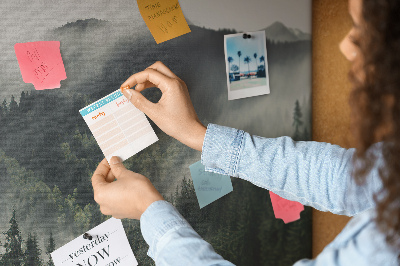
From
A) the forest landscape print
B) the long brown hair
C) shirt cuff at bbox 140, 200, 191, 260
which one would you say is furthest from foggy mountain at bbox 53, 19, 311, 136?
the long brown hair

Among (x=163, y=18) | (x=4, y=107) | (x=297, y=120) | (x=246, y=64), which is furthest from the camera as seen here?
(x=297, y=120)

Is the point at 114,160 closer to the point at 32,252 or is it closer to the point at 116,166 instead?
the point at 116,166

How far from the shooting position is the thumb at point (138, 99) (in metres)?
0.71

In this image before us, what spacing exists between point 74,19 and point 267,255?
78 cm

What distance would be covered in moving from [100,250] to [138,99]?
325 millimetres

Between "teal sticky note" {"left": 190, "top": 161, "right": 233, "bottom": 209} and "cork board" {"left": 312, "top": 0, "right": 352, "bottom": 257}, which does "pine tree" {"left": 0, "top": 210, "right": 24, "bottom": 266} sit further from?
"cork board" {"left": 312, "top": 0, "right": 352, "bottom": 257}

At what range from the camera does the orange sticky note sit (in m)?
0.76

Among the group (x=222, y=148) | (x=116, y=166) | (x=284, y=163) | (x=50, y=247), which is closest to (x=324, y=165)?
(x=284, y=163)

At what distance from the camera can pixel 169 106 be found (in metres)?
0.73

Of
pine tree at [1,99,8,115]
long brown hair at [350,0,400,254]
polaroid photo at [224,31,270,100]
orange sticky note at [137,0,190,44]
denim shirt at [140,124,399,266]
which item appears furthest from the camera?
polaroid photo at [224,31,270,100]

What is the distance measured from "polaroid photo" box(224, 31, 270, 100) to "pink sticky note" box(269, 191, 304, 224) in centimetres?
31

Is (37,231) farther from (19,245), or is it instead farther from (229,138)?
(229,138)

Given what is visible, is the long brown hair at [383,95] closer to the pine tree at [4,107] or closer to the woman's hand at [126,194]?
the woman's hand at [126,194]

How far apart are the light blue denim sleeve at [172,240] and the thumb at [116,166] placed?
0.49 ft
